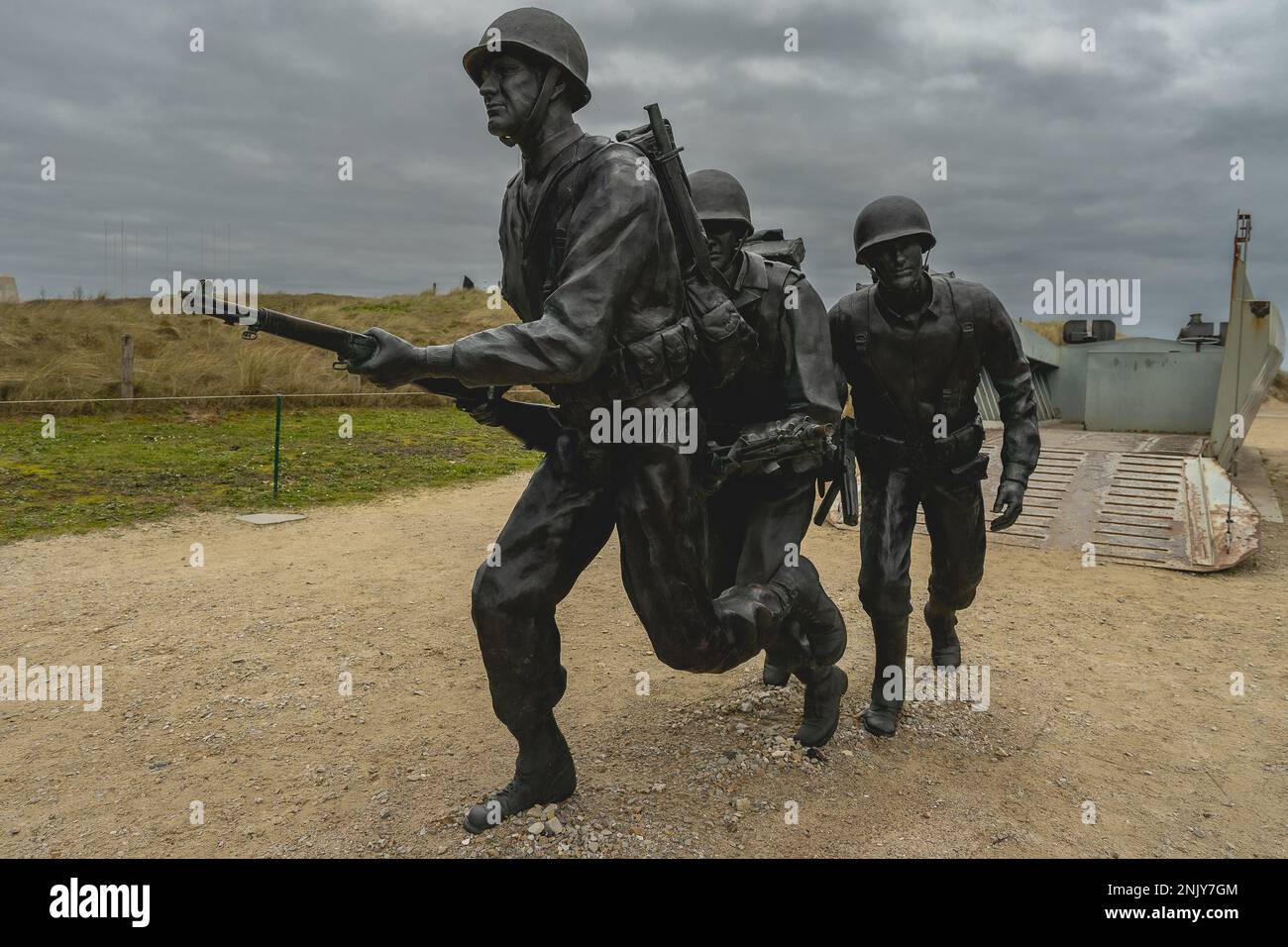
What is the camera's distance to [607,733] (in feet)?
14.8

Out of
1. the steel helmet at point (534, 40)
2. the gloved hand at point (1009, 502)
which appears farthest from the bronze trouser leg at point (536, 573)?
the gloved hand at point (1009, 502)

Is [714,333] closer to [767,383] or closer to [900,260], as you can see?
[767,383]

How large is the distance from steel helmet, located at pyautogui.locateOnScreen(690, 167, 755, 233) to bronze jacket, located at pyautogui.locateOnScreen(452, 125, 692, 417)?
22.2 inches

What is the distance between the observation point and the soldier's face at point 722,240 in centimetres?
360

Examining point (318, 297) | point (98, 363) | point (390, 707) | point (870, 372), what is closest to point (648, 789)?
point (390, 707)

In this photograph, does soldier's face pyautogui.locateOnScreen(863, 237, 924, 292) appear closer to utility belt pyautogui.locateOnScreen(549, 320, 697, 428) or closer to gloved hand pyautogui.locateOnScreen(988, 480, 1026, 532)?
gloved hand pyautogui.locateOnScreen(988, 480, 1026, 532)

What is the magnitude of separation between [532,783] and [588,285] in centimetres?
188

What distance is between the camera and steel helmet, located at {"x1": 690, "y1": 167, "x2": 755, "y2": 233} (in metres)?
3.59

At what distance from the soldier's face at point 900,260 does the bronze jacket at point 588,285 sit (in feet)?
4.61

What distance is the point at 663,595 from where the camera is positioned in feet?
10.4

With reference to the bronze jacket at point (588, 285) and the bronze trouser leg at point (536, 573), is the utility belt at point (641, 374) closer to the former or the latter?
the bronze jacket at point (588, 285)

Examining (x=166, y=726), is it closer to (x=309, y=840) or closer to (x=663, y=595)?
(x=309, y=840)

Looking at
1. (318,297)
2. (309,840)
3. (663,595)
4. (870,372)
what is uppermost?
(318,297)

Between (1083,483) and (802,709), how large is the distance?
614 cm
